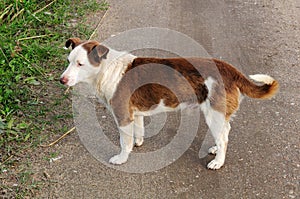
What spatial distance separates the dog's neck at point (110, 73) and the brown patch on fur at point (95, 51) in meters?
0.10

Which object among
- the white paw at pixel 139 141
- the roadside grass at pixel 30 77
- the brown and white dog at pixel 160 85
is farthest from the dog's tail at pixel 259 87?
the roadside grass at pixel 30 77

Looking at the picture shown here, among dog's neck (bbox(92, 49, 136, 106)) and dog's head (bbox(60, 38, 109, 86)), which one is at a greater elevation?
dog's head (bbox(60, 38, 109, 86))

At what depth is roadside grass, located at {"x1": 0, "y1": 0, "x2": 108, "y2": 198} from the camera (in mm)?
4561

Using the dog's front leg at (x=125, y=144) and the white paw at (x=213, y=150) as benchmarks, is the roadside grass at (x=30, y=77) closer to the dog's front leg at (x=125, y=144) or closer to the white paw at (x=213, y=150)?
the dog's front leg at (x=125, y=144)

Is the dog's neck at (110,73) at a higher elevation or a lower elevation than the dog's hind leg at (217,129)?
higher

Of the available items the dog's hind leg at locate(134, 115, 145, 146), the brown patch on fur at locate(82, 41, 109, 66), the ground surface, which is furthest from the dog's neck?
the ground surface

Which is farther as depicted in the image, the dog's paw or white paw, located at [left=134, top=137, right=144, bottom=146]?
white paw, located at [left=134, top=137, right=144, bottom=146]

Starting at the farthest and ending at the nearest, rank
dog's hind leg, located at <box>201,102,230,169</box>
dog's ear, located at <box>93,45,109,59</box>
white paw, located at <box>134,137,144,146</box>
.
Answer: white paw, located at <box>134,137,144,146</box>, dog's hind leg, located at <box>201,102,230,169</box>, dog's ear, located at <box>93,45,109,59</box>

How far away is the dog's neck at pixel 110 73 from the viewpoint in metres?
4.24

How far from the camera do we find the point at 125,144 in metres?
4.48

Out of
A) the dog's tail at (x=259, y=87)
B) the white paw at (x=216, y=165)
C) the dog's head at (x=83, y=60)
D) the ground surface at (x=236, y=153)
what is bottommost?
the ground surface at (x=236, y=153)

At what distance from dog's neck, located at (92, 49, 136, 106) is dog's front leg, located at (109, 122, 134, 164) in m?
0.34

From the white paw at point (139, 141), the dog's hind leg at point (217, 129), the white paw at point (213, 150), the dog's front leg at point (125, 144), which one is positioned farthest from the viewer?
the white paw at point (139, 141)

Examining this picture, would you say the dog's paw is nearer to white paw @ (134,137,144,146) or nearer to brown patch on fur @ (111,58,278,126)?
white paw @ (134,137,144,146)
